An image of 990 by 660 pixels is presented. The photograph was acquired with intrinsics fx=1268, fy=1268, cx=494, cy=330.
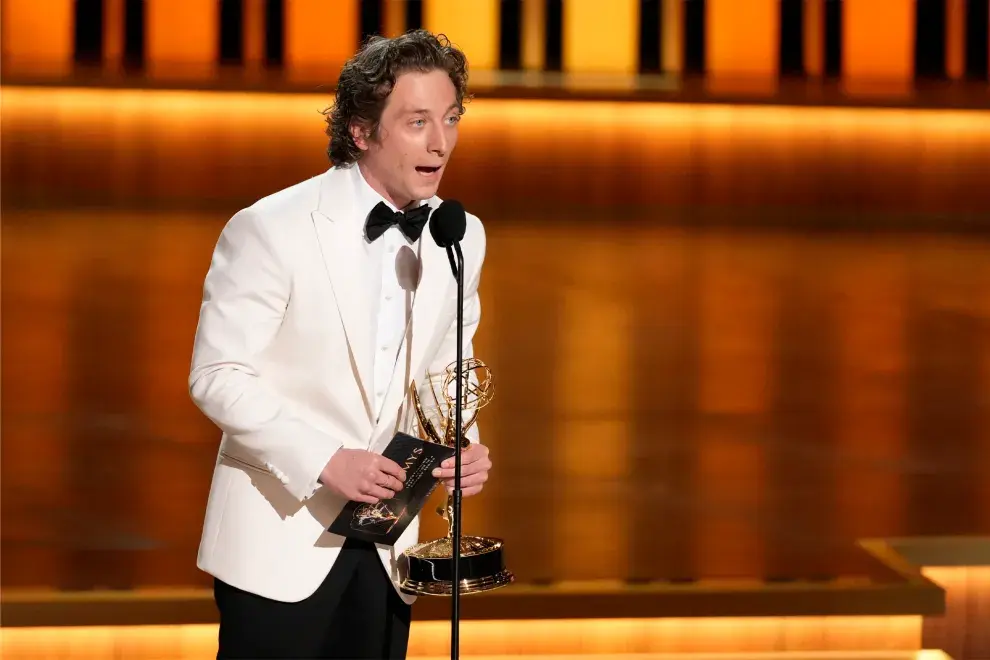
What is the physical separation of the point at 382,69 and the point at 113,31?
6305 mm

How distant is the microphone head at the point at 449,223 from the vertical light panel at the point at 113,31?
6.40 metres

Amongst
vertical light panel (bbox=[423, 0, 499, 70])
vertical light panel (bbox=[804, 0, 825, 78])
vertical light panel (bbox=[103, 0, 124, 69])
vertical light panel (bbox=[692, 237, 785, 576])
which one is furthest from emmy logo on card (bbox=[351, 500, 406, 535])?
vertical light panel (bbox=[804, 0, 825, 78])

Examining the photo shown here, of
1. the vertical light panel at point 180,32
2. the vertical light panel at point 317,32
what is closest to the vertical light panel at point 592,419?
the vertical light panel at point 317,32

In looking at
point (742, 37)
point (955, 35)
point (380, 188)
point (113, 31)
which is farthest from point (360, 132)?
point (955, 35)

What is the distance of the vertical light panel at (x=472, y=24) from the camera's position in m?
7.19

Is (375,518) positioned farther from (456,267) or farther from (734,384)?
(734,384)

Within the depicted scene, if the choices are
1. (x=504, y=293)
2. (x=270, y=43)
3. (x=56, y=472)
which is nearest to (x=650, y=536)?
(x=56, y=472)

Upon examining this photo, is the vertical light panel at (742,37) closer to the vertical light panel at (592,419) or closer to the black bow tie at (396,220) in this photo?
the vertical light panel at (592,419)

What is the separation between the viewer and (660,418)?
12.1ft

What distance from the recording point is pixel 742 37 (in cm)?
740

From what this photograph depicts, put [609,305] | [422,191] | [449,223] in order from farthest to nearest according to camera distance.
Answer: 1. [609,305]
2. [422,191]
3. [449,223]

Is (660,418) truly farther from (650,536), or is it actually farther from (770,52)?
(770,52)

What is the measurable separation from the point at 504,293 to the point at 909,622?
297cm

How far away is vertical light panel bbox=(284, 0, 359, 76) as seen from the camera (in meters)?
7.18
